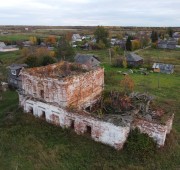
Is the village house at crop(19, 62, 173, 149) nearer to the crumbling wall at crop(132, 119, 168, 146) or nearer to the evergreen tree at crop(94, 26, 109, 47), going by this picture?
the crumbling wall at crop(132, 119, 168, 146)

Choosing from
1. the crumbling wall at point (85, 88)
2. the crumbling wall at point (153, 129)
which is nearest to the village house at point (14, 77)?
the crumbling wall at point (85, 88)

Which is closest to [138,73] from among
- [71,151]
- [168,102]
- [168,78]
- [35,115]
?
[168,78]

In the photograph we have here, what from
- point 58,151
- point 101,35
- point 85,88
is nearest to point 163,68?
point 85,88

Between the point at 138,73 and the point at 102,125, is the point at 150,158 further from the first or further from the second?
the point at 138,73

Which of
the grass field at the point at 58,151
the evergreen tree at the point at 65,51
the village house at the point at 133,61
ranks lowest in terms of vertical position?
the grass field at the point at 58,151

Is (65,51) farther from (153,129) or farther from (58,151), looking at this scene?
(153,129)

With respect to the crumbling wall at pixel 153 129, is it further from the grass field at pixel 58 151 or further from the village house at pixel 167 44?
the village house at pixel 167 44

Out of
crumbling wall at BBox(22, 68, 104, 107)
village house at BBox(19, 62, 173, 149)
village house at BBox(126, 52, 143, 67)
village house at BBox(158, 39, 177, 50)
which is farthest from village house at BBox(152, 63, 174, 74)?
village house at BBox(158, 39, 177, 50)
